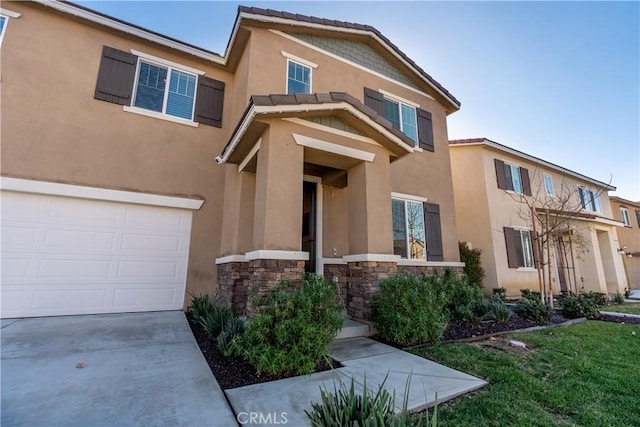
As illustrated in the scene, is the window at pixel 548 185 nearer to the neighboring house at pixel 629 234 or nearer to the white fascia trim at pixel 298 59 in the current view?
the neighboring house at pixel 629 234

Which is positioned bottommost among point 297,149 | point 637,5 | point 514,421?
point 514,421

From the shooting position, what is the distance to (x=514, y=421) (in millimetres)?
2926

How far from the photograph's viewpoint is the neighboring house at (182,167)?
5.91m

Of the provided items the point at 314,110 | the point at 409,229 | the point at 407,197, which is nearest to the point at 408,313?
the point at 409,229

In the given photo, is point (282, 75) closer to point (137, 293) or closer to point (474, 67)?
point (137, 293)

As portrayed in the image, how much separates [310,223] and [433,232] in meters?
4.40

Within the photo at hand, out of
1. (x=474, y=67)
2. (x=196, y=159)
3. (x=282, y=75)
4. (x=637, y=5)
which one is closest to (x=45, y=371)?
(x=196, y=159)

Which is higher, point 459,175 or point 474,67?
point 474,67

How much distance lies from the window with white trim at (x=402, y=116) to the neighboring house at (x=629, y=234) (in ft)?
61.7

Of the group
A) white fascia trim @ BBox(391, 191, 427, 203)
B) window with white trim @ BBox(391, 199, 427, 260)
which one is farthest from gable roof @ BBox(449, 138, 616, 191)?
window with white trim @ BBox(391, 199, 427, 260)

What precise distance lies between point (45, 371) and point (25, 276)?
3684 millimetres

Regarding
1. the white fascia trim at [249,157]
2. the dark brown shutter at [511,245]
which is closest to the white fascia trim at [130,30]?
the white fascia trim at [249,157]

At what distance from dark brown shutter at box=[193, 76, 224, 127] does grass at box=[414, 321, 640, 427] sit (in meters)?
8.00

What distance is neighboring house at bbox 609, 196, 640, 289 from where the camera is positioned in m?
19.2
